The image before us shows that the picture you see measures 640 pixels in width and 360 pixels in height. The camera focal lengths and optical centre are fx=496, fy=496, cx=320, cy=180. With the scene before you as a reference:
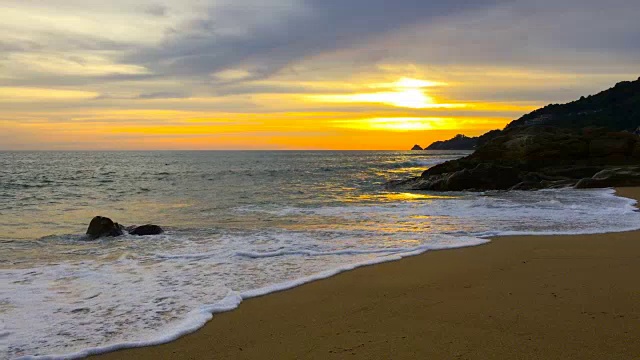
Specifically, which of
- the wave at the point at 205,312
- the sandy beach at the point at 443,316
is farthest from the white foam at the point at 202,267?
the sandy beach at the point at 443,316

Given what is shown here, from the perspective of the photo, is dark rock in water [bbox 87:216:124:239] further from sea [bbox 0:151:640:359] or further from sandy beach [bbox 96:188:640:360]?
sandy beach [bbox 96:188:640:360]

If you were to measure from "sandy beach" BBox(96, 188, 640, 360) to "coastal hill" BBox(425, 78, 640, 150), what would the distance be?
85.4 m

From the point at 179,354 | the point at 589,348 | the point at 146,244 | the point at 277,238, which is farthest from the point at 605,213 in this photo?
the point at 179,354

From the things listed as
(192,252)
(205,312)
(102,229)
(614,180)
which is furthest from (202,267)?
(614,180)

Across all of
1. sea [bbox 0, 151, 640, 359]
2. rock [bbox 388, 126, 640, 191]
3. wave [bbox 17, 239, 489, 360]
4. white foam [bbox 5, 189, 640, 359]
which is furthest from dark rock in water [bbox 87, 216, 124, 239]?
rock [bbox 388, 126, 640, 191]

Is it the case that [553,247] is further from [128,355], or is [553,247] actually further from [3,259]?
[3,259]

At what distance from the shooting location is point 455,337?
4.32 meters

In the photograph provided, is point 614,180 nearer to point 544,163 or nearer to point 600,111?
point 544,163

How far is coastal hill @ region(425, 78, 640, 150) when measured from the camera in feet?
299

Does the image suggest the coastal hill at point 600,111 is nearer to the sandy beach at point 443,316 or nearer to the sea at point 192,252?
the sea at point 192,252

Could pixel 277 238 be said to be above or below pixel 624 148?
below

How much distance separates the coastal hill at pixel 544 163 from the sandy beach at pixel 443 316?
18784 mm

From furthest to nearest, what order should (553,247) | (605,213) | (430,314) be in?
(605,213) < (553,247) < (430,314)

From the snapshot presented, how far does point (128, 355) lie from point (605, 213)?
13.1m
